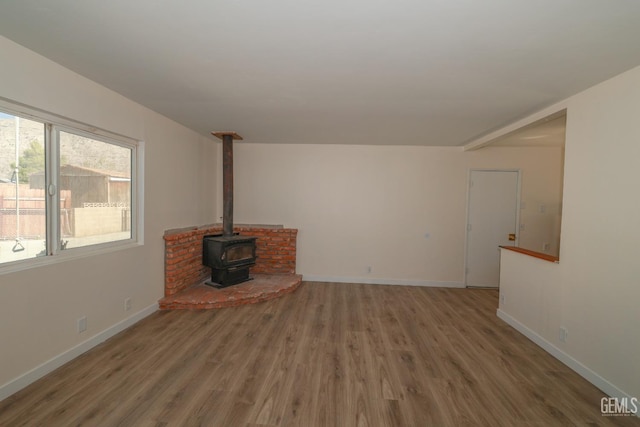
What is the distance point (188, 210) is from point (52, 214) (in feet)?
6.32

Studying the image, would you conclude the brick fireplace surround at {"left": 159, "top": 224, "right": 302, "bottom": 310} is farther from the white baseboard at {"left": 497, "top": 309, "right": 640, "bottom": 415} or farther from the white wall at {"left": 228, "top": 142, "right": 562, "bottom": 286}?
the white baseboard at {"left": 497, "top": 309, "right": 640, "bottom": 415}

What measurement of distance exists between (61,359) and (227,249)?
82.1 inches

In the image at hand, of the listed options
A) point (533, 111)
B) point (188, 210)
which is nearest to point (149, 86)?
point (188, 210)

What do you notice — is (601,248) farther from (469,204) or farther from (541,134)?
(469,204)

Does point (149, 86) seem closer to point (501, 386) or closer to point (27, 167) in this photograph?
point (27, 167)

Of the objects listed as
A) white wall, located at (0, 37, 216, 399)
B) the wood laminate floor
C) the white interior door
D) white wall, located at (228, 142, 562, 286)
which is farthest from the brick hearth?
the white interior door

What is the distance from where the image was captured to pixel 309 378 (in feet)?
7.36

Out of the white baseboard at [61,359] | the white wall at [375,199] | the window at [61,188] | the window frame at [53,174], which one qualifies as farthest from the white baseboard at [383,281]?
the window frame at [53,174]

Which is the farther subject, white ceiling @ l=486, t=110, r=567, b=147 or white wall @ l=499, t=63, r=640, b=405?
white ceiling @ l=486, t=110, r=567, b=147

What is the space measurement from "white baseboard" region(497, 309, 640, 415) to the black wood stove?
376cm

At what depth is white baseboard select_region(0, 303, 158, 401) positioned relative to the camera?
6.41 ft

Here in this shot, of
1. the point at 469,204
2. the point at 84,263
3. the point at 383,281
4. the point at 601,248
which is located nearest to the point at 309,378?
the point at 84,263

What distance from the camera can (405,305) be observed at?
3.99 meters

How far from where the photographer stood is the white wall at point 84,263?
1.96 m
